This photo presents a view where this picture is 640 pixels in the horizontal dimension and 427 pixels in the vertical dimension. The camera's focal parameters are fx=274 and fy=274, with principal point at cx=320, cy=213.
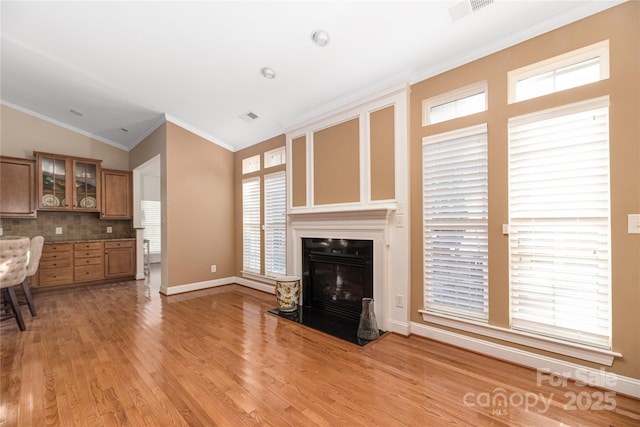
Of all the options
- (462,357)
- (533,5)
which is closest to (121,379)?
(462,357)

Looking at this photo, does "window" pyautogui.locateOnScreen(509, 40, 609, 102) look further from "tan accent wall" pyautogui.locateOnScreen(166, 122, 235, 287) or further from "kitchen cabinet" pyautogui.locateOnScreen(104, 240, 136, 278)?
"kitchen cabinet" pyautogui.locateOnScreen(104, 240, 136, 278)

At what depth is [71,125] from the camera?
222 inches

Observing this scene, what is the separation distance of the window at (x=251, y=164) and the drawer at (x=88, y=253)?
332cm

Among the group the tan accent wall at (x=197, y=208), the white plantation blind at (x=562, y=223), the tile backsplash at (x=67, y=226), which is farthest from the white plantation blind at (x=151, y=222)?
the white plantation blind at (x=562, y=223)

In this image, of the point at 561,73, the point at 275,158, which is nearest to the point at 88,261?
the point at 275,158

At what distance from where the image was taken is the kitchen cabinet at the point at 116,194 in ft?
19.1

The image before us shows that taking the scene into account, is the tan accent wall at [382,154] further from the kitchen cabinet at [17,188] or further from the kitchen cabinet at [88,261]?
the kitchen cabinet at [17,188]

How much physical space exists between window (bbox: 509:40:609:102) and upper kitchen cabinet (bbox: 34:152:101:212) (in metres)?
7.16

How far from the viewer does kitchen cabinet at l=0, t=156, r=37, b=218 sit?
4.73 meters

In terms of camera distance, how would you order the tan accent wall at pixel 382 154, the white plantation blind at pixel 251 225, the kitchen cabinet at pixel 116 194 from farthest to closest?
the kitchen cabinet at pixel 116 194
the white plantation blind at pixel 251 225
the tan accent wall at pixel 382 154

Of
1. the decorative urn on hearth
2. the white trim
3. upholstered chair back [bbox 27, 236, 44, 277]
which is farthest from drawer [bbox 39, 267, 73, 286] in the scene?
the decorative urn on hearth

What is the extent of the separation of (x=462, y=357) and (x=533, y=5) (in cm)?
294

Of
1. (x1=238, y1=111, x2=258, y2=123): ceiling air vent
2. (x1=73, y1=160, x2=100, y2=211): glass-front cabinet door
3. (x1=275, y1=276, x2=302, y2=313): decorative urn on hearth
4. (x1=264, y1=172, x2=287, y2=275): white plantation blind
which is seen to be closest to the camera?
(x1=275, y1=276, x2=302, y2=313): decorative urn on hearth

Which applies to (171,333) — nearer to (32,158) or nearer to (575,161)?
(575,161)
